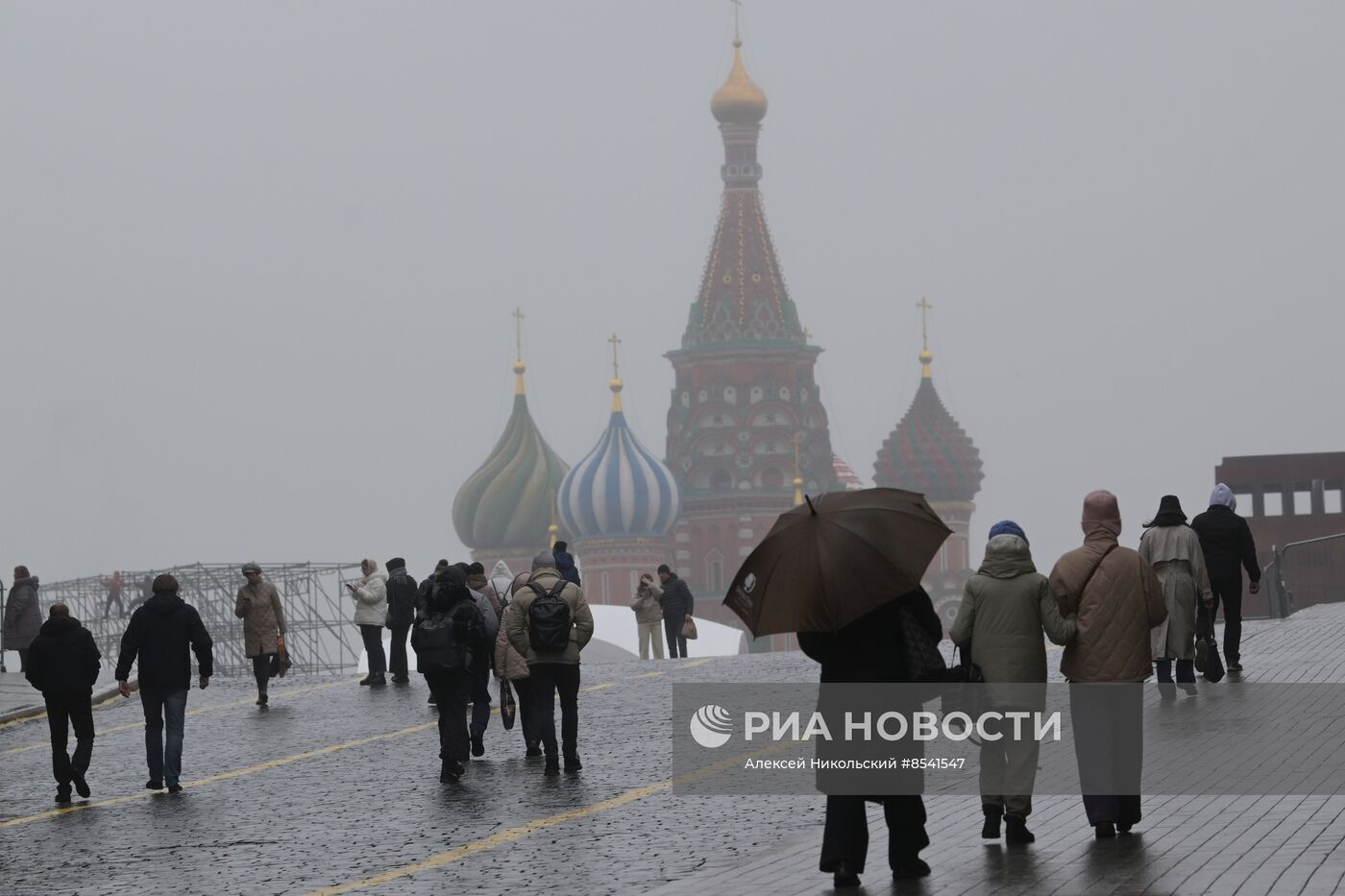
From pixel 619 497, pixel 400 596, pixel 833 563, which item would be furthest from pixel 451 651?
pixel 619 497

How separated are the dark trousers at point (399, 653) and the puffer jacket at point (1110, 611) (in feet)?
39.5

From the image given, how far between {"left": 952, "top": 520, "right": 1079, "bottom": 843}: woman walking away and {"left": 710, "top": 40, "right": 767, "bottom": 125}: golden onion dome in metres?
138

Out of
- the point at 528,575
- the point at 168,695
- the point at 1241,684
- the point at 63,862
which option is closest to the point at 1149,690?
the point at 1241,684

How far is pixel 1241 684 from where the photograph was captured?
1828 centimetres

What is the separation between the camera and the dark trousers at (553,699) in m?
14.8

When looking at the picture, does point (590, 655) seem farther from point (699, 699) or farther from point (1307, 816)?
point (1307, 816)

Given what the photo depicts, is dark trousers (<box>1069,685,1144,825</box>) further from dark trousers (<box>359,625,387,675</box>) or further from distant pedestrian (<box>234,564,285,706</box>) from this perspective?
dark trousers (<box>359,625,387,675</box>)

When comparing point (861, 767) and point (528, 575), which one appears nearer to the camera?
point (861, 767)

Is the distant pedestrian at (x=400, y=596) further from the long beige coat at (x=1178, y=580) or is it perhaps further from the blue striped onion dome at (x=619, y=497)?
the blue striped onion dome at (x=619, y=497)

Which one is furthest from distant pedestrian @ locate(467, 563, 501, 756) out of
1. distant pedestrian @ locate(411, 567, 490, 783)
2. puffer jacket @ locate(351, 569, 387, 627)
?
puffer jacket @ locate(351, 569, 387, 627)

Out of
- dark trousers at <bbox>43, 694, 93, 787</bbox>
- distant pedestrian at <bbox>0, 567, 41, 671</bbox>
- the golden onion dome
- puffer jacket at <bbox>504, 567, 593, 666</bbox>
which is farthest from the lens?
the golden onion dome

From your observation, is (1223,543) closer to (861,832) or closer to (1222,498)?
(1222,498)

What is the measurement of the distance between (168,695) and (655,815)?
13.5 ft

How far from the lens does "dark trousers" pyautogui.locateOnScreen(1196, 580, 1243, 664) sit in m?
17.3
